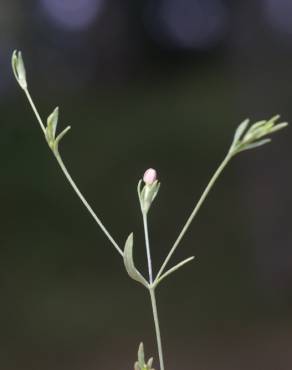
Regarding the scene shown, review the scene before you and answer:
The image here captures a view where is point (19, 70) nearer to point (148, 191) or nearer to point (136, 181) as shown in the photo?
point (148, 191)

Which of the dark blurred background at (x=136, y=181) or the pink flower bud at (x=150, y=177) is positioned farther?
the dark blurred background at (x=136, y=181)

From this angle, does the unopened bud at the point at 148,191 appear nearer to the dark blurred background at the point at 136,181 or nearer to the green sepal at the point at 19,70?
the green sepal at the point at 19,70

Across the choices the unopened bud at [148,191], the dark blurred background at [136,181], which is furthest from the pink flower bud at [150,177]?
the dark blurred background at [136,181]

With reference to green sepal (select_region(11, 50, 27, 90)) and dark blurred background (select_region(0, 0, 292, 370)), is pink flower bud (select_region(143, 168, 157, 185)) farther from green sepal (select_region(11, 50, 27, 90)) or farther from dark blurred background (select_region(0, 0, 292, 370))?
dark blurred background (select_region(0, 0, 292, 370))

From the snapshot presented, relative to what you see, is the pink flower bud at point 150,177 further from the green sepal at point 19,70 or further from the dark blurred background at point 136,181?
the dark blurred background at point 136,181

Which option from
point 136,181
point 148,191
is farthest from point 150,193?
point 136,181

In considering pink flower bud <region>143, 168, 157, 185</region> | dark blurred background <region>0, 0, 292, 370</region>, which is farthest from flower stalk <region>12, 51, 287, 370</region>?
dark blurred background <region>0, 0, 292, 370</region>

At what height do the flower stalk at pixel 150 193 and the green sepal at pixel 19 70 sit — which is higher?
the green sepal at pixel 19 70

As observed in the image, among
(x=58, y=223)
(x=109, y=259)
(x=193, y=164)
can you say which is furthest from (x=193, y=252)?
(x=193, y=164)

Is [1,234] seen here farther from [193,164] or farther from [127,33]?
[127,33]
